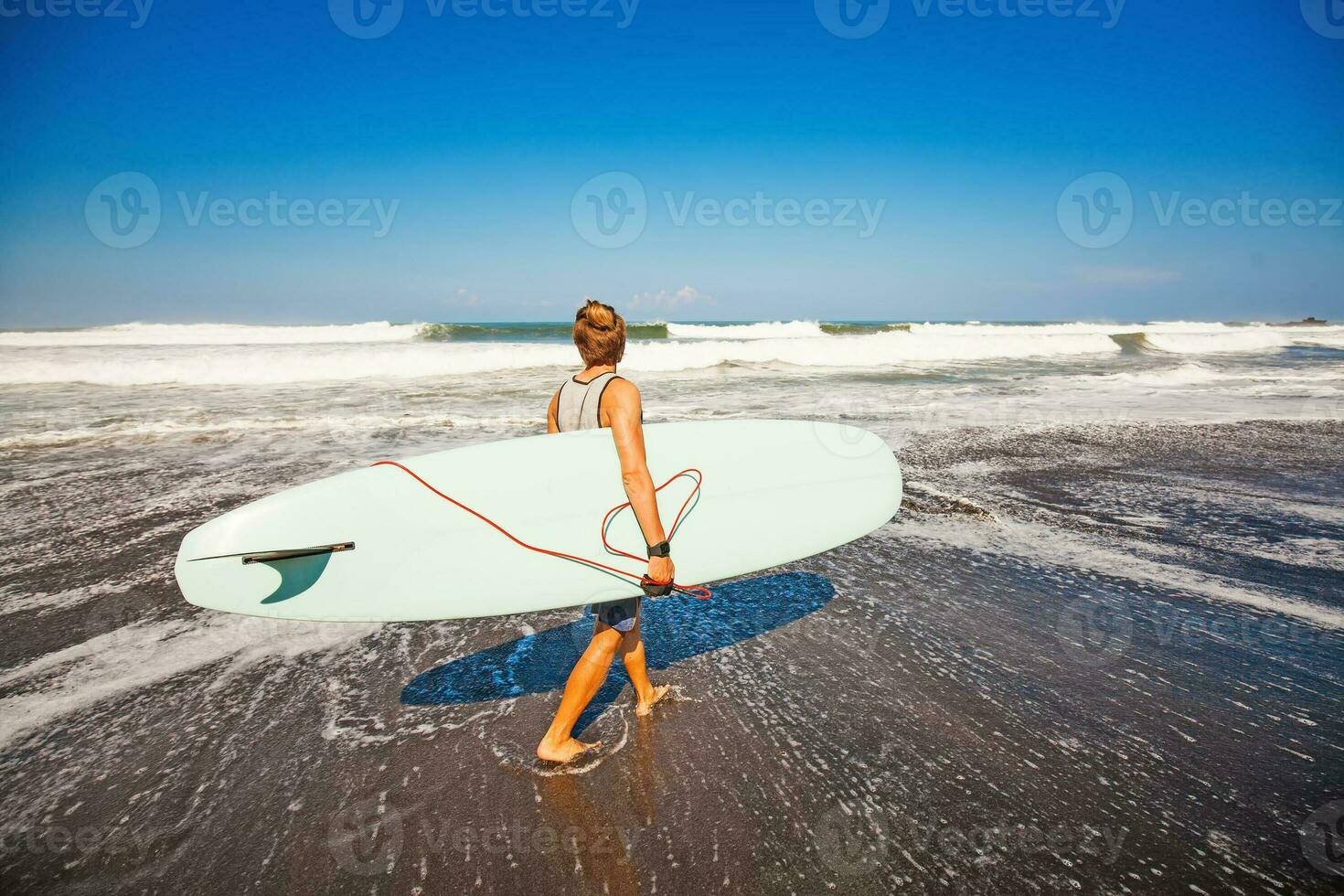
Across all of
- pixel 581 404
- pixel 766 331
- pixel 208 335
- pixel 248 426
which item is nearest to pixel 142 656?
pixel 581 404

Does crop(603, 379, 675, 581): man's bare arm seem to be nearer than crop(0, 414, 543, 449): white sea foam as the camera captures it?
Yes

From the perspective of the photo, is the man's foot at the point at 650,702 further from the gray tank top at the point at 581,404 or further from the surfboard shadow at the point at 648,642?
the gray tank top at the point at 581,404

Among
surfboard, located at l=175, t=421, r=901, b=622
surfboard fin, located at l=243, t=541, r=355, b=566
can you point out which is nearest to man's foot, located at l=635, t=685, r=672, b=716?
surfboard, located at l=175, t=421, r=901, b=622

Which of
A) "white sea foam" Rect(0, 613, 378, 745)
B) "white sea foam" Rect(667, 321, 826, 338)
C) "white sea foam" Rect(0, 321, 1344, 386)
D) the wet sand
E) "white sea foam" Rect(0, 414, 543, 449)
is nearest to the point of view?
the wet sand

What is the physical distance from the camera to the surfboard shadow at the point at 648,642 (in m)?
2.89

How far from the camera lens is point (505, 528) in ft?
9.48

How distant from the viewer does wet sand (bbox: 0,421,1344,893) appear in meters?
1.92

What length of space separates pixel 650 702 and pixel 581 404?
4.40ft

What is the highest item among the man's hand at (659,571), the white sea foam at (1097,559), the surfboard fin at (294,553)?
the surfboard fin at (294,553)

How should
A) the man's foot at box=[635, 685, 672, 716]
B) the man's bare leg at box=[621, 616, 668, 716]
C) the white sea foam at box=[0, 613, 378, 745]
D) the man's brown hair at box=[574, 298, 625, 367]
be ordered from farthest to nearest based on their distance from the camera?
the white sea foam at box=[0, 613, 378, 745] < the man's foot at box=[635, 685, 672, 716] < the man's bare leg at box=[621, 616, 668, 716] < the man's brown hair at box=[574, 298, 625, 367]

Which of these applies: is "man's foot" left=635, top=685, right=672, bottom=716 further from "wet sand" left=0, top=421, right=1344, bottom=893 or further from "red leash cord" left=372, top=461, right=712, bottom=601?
"red leash cord" left=372, top=461, right=712, bottom=601

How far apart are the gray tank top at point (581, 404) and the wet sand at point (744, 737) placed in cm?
128

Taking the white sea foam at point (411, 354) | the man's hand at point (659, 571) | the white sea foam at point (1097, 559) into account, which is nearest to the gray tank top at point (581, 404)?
the man's hand at point (659, 571)

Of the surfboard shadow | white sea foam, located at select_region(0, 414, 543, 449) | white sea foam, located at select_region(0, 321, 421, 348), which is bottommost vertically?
the surfboard shadow
